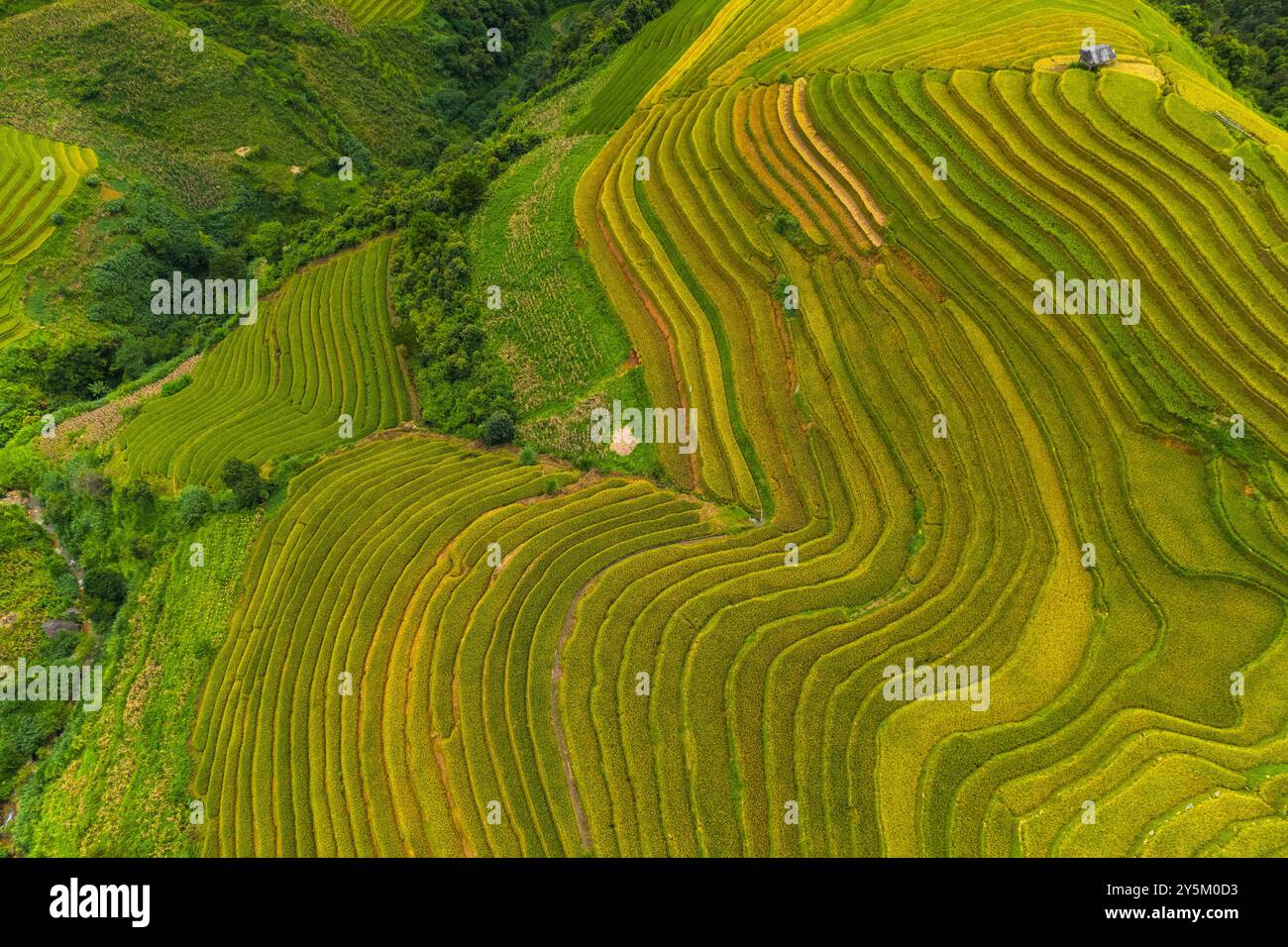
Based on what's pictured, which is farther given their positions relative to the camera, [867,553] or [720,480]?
[720,480]

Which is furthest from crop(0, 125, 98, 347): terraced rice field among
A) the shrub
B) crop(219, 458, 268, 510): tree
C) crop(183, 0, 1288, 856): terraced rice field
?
crop(183, 0, 1288, 856): terraced rice field

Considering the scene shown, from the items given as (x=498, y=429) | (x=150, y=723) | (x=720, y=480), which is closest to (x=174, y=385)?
(x=150, y=723)

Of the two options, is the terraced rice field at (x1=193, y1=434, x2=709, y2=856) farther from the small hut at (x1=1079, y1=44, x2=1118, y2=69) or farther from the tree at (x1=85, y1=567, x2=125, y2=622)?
the small hut at (x1=1079, y1=44, x2=1118, y2=69)

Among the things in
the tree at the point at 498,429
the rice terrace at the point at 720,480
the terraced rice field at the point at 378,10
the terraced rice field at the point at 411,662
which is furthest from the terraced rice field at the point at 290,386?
the terraced rice field at the point at 378,10

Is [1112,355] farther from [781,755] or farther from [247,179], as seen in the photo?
[247,179]

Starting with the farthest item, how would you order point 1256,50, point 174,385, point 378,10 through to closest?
point 378,10, point 1256,50, point 174,385

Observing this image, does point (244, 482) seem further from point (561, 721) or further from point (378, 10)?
point (378, 10)
